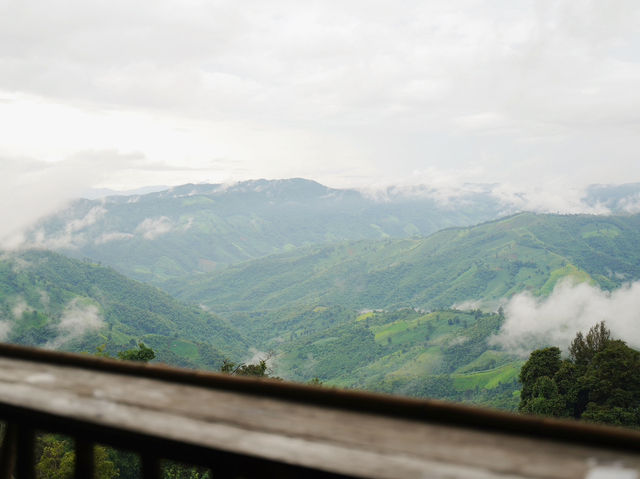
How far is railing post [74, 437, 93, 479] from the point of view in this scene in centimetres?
189

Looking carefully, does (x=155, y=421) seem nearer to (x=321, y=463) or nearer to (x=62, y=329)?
(x=321, y=463)

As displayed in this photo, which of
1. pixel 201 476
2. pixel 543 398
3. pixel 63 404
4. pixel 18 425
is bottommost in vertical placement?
pixel 201 476

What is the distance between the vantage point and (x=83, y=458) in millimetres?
1909

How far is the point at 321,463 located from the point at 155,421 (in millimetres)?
665

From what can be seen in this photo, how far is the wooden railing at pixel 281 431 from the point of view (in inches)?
58.0

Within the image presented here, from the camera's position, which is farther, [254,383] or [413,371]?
[413,371]

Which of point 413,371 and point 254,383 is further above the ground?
point 254,383

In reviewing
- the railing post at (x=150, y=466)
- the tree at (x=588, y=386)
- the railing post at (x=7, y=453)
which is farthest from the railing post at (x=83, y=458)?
the tree at (x=588, y=386)

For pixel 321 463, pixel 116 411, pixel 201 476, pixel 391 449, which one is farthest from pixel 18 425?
pixel 201 476

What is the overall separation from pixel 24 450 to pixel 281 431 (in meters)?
1.21

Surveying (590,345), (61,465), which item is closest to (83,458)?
(61,465)

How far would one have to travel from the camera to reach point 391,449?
5.05 ft

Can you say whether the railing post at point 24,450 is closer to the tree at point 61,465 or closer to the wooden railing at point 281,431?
the wooden railing at point 281,431

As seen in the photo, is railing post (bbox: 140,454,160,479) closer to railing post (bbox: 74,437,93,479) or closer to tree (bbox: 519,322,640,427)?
railing post (bbox: 74,437,93,479)
